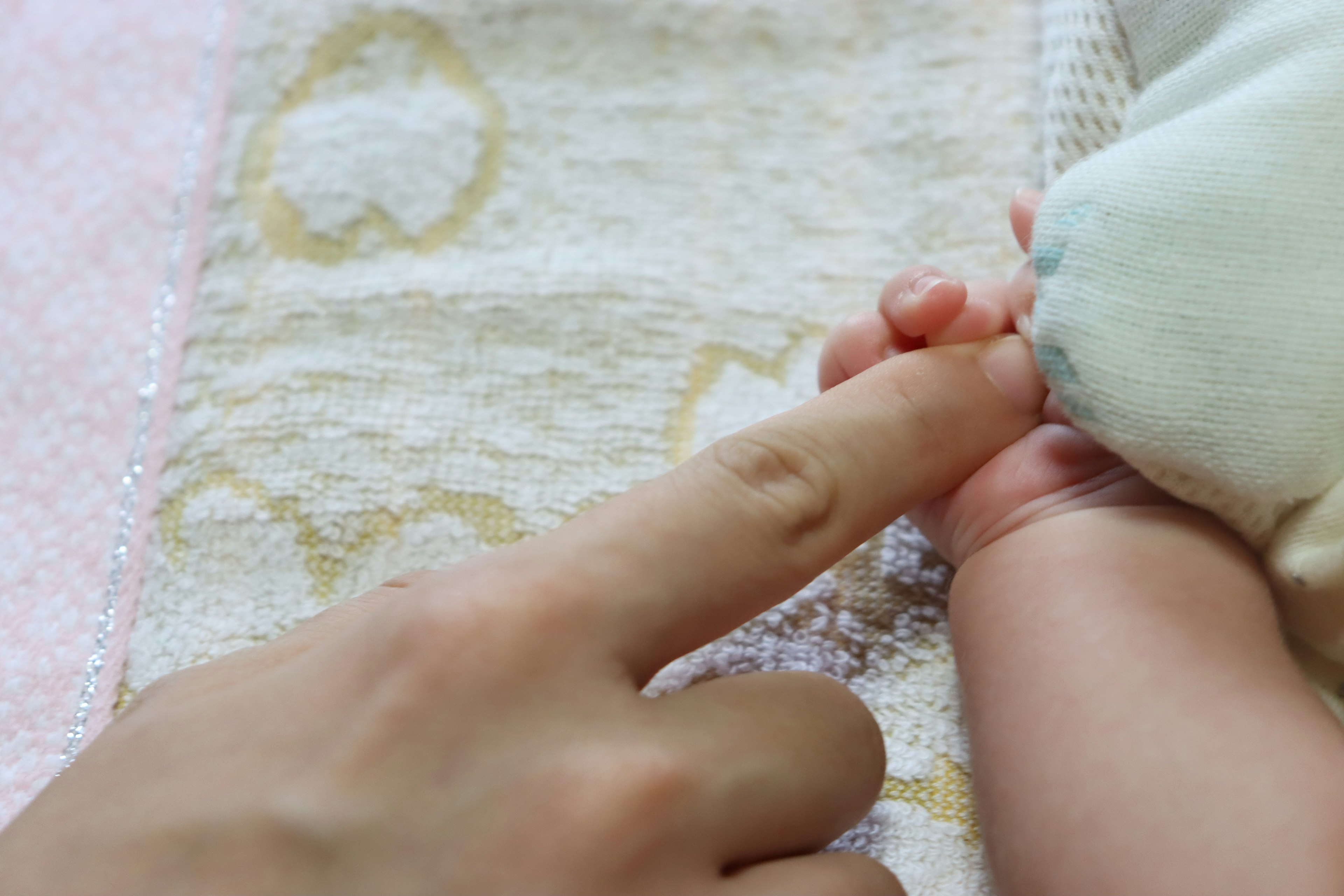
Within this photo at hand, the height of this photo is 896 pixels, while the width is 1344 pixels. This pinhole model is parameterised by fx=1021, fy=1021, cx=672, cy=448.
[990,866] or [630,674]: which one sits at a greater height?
[630,674]

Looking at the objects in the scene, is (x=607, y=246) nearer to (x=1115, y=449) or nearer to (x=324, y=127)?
(x=324, y=127)

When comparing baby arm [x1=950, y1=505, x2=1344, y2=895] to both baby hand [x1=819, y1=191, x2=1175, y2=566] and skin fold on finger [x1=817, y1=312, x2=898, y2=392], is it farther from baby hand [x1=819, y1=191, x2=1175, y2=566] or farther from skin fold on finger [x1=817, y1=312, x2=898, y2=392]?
skin fold on finger [x1=817, y1=312, x2=898, y2=392]

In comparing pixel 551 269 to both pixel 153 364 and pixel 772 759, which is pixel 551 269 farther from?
pixel 772 759

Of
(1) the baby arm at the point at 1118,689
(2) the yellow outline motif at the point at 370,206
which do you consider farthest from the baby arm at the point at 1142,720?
(2) the yellow outline motif at the point at 370,206

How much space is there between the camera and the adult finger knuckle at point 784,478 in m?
0.46

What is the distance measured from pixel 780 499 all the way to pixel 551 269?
0.32 meters

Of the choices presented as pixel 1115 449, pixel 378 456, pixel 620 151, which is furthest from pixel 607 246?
pixel 1115 449

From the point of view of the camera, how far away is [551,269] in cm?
72

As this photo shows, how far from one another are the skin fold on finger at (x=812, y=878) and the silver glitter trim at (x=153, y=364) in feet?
1.27

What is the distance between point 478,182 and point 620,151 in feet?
0.35

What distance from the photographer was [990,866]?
1.59ft

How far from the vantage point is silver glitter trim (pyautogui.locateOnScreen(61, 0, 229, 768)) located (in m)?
0.60

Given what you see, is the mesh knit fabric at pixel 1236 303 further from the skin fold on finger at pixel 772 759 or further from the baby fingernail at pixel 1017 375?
the skin fold on finger at pixel 772 759

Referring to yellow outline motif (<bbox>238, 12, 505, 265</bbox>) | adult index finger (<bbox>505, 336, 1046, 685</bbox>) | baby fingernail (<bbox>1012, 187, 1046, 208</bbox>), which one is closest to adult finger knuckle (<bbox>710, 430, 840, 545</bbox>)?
adult index finger (<bbox>505, 336, 1046, 685</bbox>)
